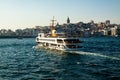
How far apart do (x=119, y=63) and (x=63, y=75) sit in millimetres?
16637

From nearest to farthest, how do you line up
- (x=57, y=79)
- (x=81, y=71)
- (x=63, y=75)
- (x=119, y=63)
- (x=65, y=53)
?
(x=57, y=79)
(x=63, y=75)
(x=81, y=71)
(x=119, y=63)
(x=65, y=53)

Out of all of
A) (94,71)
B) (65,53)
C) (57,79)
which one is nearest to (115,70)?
(94,71)

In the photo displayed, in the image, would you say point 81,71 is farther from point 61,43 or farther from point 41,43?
point 41,43

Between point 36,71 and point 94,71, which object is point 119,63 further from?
point 36,71

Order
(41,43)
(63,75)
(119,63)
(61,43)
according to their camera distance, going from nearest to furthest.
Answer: (63,75)
(119,63)
(61,43)
(41,43)

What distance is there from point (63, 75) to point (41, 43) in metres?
71.3

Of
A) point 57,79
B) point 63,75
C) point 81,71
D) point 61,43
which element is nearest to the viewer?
point 57,79

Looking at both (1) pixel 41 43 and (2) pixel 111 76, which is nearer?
(2) pixel 111 76

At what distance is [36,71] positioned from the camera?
53.0 metres

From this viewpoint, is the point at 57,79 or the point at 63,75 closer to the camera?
the point at 57,79

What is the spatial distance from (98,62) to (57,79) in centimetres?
2065

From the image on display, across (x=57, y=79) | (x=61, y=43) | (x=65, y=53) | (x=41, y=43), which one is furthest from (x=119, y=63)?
(x=41, y=43)

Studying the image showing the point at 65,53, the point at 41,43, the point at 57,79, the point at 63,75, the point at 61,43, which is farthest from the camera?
the point at 41,43

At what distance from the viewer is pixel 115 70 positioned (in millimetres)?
52812
